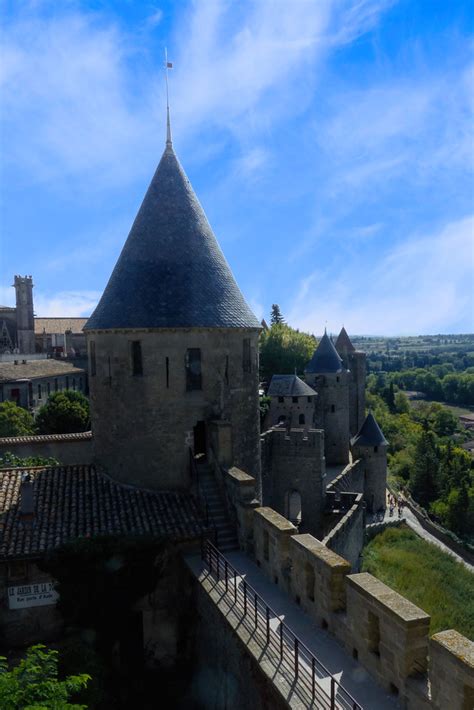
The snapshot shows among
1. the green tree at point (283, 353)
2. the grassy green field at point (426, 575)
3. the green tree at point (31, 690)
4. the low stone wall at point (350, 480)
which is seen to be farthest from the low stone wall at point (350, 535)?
the green tree at point (283, 353)

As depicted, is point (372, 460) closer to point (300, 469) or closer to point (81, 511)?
point (300, 469)

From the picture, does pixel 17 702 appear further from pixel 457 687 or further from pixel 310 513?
pixel 310 513

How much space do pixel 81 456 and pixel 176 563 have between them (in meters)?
11.2

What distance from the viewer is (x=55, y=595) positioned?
13391mm

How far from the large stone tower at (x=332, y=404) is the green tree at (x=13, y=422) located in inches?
768

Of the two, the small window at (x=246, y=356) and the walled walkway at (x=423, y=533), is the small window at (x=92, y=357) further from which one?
the walled walkway at (x=423, y=533)

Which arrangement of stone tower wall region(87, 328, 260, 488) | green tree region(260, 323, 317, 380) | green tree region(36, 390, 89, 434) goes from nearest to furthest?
stone tower wall region(87, 328, 260, 488)
green tree region(36, 390, 89, 434)
green tree region(260, 323, 317, 380)

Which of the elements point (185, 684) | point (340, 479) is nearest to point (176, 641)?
point (185, 684)

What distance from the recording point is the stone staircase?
14398 mm

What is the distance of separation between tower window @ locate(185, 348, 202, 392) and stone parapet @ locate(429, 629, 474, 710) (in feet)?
33.1

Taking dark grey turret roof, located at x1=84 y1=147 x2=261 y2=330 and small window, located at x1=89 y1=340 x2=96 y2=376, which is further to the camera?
small window, located at x1=89 y1=340 x2=96 y2=376

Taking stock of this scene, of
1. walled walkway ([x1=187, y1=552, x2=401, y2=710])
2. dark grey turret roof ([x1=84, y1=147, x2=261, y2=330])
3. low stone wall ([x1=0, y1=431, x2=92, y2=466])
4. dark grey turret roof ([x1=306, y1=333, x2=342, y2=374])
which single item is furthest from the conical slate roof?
walled walkway ([x1=187, y1=552, x2=401, y2=710])

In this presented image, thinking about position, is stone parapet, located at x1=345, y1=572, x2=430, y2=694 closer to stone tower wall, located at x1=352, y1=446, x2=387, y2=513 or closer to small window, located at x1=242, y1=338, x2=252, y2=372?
small window, located at x1=242, y1=338, x2=252, y2=372

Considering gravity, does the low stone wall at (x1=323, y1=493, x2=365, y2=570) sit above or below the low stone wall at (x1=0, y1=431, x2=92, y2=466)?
below
